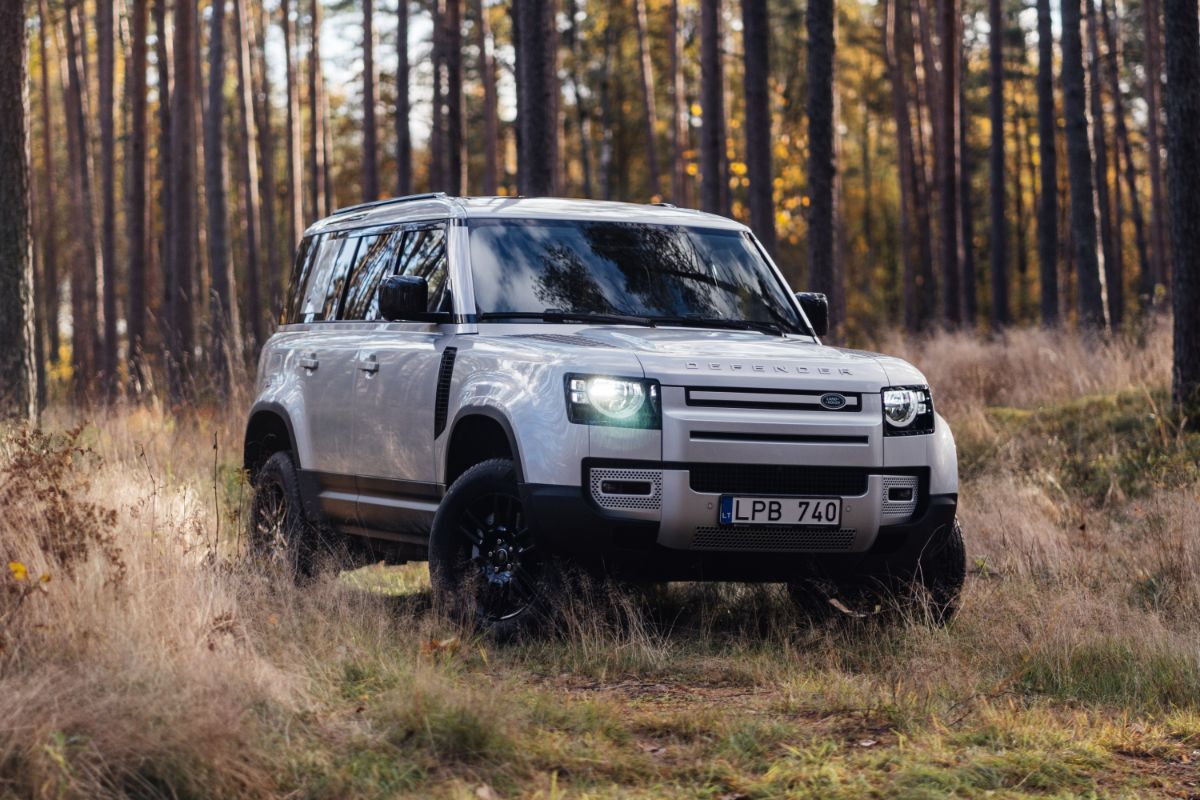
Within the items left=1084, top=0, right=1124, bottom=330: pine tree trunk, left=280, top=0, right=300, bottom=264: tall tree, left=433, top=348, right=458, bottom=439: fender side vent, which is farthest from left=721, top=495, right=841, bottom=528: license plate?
left=280, top=0, right=300, bottom=264: tall tree

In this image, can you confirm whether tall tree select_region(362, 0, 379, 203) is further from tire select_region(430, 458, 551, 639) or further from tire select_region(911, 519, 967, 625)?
tire select_region(911, 519, 967, 625)

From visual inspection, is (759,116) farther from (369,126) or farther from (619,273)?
(369,126)

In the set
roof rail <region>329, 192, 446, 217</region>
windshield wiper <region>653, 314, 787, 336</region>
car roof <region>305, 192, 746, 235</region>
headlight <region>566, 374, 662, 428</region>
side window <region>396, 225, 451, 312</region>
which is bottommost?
headlight <region>566, 374, 662, 428</region>

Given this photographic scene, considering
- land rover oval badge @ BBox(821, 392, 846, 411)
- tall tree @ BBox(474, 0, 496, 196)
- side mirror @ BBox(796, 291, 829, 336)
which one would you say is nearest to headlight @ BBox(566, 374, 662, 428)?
land rover oval badge @ BBox(821, 392, 846, 411)

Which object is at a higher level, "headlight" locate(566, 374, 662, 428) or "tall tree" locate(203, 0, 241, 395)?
"tall tree" locate(203, 0, 241, 395)

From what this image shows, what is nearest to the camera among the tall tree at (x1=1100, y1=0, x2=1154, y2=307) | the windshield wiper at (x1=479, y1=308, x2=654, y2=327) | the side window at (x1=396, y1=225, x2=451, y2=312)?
the windshield wiper at (x1=479, y1=308, x2=654, y2=327)

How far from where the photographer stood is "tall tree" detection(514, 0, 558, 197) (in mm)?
16312

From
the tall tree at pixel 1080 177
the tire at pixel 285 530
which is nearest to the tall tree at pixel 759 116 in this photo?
the tall tree at pixel 1080 177

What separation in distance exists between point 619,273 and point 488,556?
173 cm

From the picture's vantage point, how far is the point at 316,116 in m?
40.2

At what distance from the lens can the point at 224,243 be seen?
23.7 m

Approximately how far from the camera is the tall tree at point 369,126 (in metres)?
33.2

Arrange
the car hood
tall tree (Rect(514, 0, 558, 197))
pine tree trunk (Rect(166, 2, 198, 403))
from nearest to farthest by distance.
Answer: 1. the car hood
2. tall tree (Rect(514, 0, 558, 197))
3. pine tree trunk (Rect(166, 2, 198, 403))

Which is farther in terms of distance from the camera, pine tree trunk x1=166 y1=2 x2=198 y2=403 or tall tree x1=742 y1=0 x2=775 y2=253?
pine tree trunk x1=166 y1=2 x2=198 y2=403
